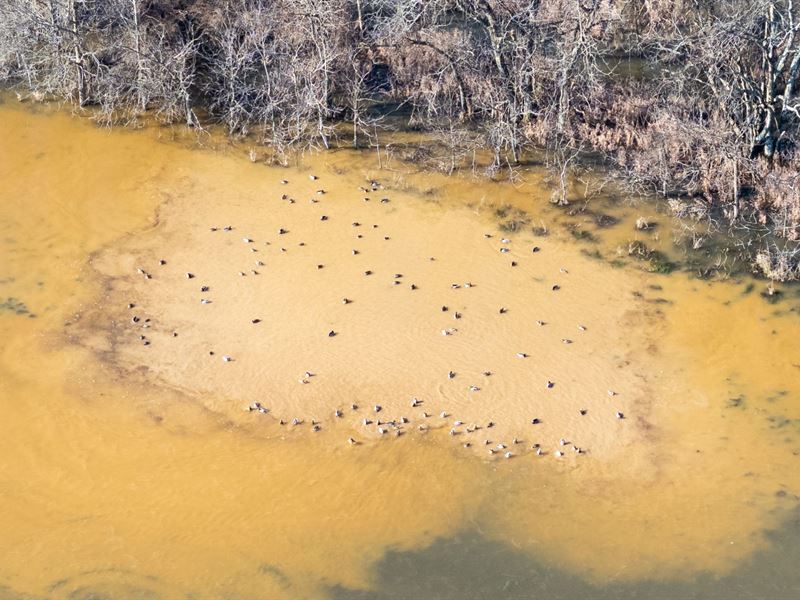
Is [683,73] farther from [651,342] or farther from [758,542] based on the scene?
[758,542]

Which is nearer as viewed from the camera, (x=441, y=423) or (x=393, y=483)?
(x=393, y=483)

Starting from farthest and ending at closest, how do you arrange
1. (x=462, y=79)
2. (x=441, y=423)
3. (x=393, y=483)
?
(x=462, y=79) → (x=441, y=423) → (x=393, y=483)

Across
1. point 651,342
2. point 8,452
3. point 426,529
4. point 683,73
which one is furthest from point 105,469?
point 683,73

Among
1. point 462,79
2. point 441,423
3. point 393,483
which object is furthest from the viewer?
point 462,79

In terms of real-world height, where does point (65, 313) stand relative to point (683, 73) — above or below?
below

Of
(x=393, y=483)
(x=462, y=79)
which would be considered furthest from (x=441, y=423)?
(x=462, y=79)

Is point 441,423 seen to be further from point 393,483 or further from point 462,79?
point 462,79
